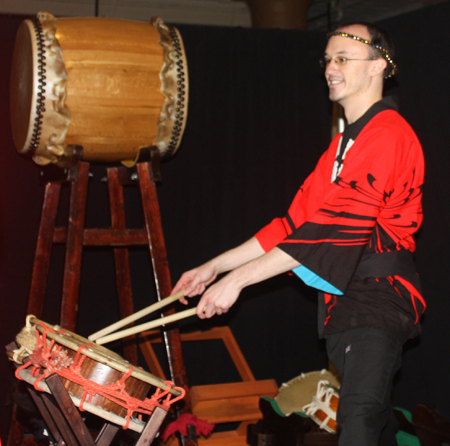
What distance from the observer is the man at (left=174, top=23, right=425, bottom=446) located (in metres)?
1.46

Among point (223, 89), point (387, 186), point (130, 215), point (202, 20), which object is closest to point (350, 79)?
point (387, 186)

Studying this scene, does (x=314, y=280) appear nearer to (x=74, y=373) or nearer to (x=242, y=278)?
(x=242, y=278)

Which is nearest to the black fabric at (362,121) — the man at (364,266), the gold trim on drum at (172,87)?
the man at (364,266)

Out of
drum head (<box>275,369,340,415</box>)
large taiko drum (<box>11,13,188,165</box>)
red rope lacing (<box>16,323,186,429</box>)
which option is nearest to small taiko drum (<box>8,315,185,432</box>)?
red rope lacing (<box>16,323,186,429</box>)

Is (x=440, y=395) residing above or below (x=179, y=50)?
below

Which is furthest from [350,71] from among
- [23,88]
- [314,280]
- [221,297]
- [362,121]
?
[23,88]

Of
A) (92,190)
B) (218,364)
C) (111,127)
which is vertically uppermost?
(111,127)

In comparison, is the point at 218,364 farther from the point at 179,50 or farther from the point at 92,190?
the point at 179,50

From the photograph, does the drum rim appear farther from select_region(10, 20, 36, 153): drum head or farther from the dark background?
the dark background

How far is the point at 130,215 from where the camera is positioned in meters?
2.86

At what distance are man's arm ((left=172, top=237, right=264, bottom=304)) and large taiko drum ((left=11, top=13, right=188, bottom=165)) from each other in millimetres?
726

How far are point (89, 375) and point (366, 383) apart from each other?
71 cm

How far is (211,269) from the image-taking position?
1823 mm

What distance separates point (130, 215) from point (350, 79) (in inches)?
58.7
